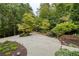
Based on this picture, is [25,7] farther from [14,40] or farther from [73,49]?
[73,49]

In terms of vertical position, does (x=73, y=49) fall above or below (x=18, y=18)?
below

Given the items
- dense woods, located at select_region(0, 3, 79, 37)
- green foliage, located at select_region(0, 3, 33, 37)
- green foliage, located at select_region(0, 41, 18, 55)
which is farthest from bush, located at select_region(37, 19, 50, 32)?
green foliage, located at select_region(0, 41, 18, 55)

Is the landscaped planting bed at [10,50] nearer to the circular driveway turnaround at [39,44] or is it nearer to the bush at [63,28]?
the circular driveway turnaround at [39,44]

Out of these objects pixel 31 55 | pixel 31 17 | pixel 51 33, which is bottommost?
pixel 31 55

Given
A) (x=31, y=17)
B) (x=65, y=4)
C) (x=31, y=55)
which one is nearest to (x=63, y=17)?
(x=65, y=4)

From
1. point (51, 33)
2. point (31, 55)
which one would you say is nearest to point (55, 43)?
point (51, 33)

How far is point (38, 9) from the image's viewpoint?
2479 mm

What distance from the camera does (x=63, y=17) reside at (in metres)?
2.45

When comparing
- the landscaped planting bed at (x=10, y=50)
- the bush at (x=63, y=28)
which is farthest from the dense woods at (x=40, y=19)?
the landscaped planting bed at (x=10, y=50)

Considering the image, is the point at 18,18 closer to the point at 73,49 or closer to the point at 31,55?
the point at 31,55

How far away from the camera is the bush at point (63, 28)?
8.01ft

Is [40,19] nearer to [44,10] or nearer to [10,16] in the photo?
[44,10]

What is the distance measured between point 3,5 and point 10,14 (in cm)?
11

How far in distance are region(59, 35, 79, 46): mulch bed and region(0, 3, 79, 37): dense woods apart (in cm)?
4
